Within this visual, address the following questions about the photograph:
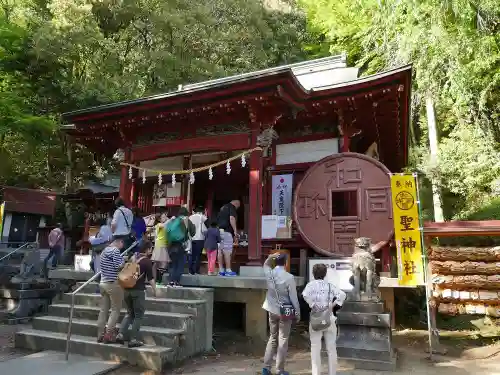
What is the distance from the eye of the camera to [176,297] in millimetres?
7465

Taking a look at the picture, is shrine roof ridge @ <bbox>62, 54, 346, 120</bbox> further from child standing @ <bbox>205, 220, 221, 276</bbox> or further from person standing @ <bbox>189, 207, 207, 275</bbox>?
child standing @ <bbox>205, 220, 221, 276</bbox>

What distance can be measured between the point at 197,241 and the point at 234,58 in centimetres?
1745

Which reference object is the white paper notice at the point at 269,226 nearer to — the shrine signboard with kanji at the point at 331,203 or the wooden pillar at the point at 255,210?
the wooden pillar at the point at 255,210

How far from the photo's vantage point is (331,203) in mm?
9102

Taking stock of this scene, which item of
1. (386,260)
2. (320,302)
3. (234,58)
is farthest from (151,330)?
(234,58)

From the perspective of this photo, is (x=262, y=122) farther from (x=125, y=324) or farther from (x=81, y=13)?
(x=81, y=13)

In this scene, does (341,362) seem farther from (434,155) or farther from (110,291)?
(434,155)

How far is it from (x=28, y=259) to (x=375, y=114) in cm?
1063

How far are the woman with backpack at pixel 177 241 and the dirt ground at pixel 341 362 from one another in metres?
1.56

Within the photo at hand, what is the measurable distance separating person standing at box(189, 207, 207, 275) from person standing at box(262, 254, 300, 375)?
3.28m

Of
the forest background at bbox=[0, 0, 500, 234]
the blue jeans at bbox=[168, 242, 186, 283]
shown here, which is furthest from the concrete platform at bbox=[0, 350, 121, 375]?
the forest background at bbox=[0, 0, 500, 234]

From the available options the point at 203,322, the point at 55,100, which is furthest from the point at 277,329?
the point at 55,100

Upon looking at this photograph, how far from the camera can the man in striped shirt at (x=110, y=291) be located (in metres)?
6.16

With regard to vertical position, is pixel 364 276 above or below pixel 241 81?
below
